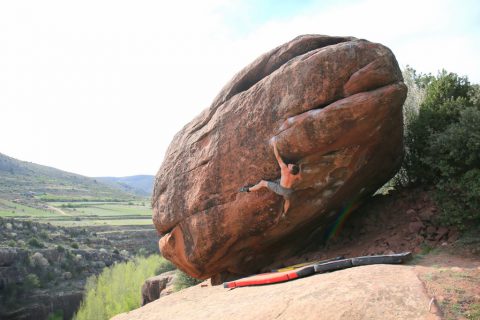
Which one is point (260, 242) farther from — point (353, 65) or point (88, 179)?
point (88, 179)

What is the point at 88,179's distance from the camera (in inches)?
6255

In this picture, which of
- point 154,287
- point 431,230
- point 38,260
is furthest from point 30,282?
point 431,230

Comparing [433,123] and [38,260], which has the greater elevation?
[433,123]

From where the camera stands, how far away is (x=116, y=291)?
135ft

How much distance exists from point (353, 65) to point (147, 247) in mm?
66682

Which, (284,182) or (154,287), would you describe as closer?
(284,182)

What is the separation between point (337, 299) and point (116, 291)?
126 ft

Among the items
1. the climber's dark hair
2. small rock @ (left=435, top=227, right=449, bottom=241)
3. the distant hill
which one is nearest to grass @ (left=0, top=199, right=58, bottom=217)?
the distant hill

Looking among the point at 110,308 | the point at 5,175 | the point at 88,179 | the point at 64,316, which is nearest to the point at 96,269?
the point at 64,316

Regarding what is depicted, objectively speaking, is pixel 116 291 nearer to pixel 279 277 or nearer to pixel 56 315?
pixel 56 315

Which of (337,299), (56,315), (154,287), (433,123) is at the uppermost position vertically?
(433,123)

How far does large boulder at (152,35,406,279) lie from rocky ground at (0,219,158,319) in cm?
3643

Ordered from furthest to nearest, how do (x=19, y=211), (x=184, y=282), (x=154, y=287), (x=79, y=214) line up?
(x=79, y=214) → (x=19, y=211) → (x=154, y=287) → (x=184, y=282)

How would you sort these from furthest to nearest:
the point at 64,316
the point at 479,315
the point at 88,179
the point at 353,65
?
the point at 88,179
the point at 64,316
the point at 353,65
the point at 479,315
